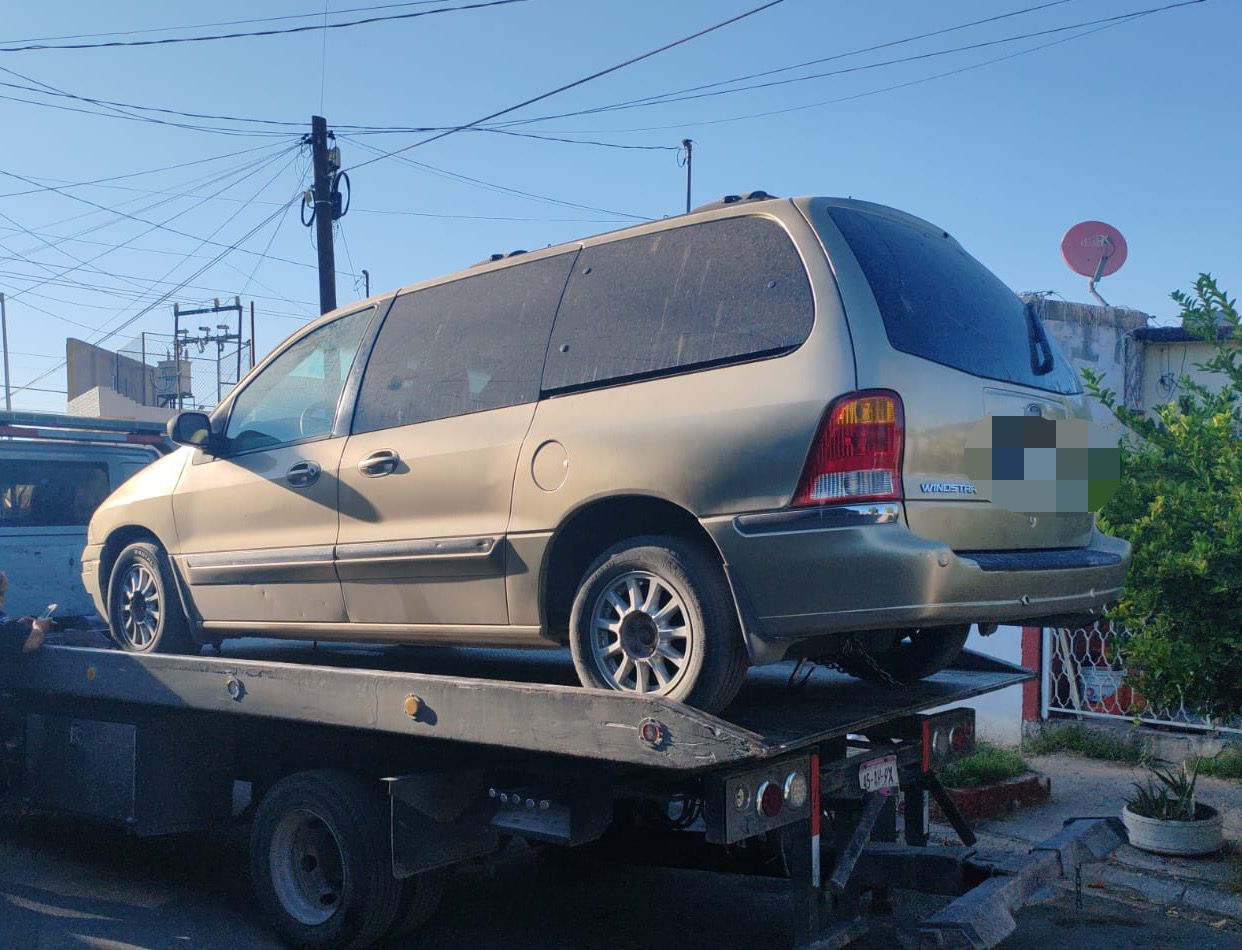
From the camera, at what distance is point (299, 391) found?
5.47 metres

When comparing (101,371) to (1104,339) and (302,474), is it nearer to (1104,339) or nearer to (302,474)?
(1104,339)

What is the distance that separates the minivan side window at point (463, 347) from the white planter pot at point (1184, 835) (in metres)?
3.91

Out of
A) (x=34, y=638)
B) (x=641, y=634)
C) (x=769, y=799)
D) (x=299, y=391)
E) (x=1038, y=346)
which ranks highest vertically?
(x=1038, y=346)

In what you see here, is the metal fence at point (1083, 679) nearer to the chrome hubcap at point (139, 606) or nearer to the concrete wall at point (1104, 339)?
the chrome hubcap at point (139, 606)

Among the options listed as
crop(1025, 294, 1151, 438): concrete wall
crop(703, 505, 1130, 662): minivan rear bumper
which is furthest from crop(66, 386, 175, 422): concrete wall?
crop(703, 505, 1130, 662): minivan rear bumper

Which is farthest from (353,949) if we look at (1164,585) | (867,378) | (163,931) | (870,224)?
(1164,585)

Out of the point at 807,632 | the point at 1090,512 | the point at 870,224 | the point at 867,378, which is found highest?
the point at 870,224

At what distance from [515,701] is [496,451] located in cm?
88

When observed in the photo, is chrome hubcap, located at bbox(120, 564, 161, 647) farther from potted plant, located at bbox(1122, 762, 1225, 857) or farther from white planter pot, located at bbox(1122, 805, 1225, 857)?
potted plant, located at bbox(1122, 762, 1225, 857)

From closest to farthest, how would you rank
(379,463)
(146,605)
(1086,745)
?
(379,463) → (146,605) → (1086,745)

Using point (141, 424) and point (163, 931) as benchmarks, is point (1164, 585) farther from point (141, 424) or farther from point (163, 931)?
point (141, 424)

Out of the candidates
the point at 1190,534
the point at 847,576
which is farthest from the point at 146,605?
the point at 1190,534

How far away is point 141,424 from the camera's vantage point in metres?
8.17

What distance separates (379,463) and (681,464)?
1.43 metres
